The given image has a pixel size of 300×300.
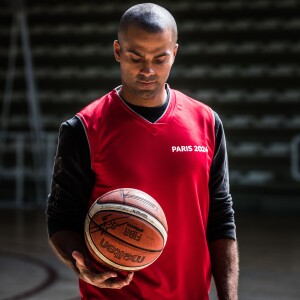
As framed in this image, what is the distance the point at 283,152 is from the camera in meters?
9.45

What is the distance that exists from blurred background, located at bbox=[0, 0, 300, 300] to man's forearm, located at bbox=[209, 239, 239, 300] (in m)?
5.50

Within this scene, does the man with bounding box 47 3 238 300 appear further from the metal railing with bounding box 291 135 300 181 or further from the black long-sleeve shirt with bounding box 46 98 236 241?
the metal railing with bounding box 291 135 300 181

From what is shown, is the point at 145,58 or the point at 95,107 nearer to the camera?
the point at 145,58

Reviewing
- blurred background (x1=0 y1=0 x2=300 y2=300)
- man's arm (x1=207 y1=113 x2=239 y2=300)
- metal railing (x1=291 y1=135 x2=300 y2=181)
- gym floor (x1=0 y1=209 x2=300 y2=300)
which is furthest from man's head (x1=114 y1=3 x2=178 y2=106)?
metal railing (x1=291 y1=135 x2=300 y2=181)

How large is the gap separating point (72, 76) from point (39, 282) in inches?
263

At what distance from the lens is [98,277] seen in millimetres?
1482

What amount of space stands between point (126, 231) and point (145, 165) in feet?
0.52

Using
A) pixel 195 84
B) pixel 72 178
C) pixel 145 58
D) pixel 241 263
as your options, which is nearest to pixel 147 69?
pixel 145 58

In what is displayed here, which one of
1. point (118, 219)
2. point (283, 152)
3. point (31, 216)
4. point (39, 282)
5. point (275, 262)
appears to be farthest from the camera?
point (283, 152)

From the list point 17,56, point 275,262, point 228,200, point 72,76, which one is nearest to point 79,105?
point 72,76

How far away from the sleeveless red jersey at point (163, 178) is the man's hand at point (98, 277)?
0.40 ft

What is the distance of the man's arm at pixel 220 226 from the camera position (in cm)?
171

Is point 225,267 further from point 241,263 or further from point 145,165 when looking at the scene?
point 241,263

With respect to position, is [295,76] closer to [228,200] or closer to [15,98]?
[15,98]
